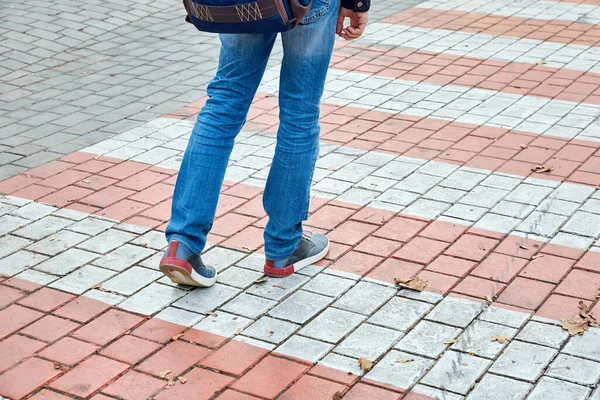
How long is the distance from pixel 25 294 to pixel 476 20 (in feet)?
19.2

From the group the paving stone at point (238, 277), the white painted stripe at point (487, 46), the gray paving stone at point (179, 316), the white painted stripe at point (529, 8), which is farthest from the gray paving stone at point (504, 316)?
the white painted stripe at point (529, 8)

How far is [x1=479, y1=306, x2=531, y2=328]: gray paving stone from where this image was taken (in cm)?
350

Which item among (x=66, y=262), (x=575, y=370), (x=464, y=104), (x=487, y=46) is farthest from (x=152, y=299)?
(x=487, y=46)

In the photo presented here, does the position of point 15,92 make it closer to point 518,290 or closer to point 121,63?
point 121,63

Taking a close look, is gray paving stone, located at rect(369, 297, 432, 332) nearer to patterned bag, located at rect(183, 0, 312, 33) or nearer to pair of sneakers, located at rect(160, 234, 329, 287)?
pair of sneakers, located at rect(160, 234, 329, 287)

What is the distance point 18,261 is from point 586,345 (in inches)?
98.6

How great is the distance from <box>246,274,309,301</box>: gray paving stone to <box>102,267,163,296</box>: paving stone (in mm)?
459

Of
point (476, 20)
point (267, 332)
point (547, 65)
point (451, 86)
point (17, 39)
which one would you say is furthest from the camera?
point (476, 20)

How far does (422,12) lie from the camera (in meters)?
8.70

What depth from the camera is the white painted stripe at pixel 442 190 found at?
4355 millimetres

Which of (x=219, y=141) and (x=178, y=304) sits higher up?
(x=219, y=141)

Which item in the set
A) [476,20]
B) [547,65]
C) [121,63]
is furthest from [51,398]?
[476,20]

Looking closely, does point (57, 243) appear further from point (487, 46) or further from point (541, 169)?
point (487, 46)

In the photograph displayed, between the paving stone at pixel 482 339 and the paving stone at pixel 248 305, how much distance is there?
0.79 metres
